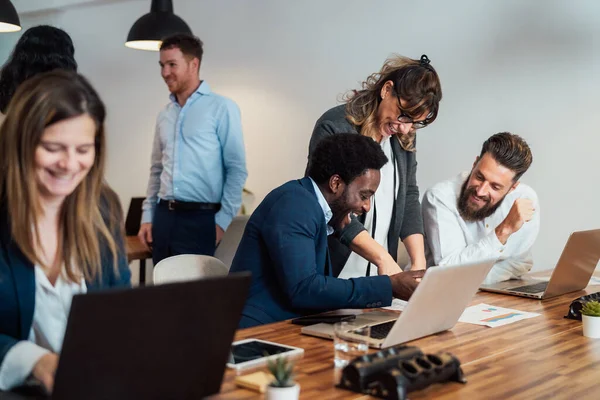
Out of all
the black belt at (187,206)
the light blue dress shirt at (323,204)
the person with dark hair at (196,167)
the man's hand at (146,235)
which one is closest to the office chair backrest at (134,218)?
the man's hand at (146,235)

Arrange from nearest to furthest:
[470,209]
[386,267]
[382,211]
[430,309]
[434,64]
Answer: [430,309] → [386,267] → [382,211] → [470,209] → [434,64]

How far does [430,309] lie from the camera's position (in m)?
2.14

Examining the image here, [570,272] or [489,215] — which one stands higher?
[489,215]

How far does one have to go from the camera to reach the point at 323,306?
7.88 feet

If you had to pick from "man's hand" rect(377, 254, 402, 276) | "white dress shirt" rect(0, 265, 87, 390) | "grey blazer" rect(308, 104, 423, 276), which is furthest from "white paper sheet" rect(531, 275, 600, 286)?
"white dress shirt" rect(0, 265, 87, 390)

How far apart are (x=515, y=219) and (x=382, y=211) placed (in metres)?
0.57

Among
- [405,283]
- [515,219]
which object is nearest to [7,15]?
[515,219]

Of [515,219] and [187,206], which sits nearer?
[515,219]

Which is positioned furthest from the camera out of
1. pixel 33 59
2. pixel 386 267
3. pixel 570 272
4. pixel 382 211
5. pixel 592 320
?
pixel 382 211

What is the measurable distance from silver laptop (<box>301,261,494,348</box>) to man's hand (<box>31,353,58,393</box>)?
0.90 metres

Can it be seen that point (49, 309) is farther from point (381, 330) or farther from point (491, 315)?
point (491, 315)

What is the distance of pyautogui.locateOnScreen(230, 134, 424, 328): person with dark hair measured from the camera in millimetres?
2391

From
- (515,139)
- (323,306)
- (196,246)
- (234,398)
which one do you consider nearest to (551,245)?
(515,139)

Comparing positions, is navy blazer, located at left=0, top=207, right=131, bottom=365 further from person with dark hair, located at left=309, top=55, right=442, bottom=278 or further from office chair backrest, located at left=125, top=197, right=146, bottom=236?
office chair backrest, located at left=125, top=197, right=146, bottom=236
